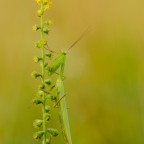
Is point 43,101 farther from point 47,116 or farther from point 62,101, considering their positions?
point 62,101

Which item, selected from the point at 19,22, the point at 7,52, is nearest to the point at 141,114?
the point at 7,52

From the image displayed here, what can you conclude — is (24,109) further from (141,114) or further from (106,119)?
(141,114)

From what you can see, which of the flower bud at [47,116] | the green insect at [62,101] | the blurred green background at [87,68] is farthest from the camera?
the blurred green background at [87,68]

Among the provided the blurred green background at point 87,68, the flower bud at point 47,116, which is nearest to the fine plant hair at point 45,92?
the flower bud at point 47,116

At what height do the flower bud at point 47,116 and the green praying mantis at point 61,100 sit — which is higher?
the green praying mantis at point 61,100

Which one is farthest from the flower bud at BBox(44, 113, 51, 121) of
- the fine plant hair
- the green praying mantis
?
the green praying mantis

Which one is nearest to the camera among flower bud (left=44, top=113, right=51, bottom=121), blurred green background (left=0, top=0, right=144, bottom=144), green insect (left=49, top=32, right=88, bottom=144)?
flower bud (left=44, top=113, right=51, bottom=121)

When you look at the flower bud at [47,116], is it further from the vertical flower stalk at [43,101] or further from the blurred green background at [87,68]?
the blurred green background at [87,68]

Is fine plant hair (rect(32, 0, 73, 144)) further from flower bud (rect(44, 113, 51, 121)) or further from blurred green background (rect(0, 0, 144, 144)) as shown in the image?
blurred green background (rect(0, 0, 144, 144))
